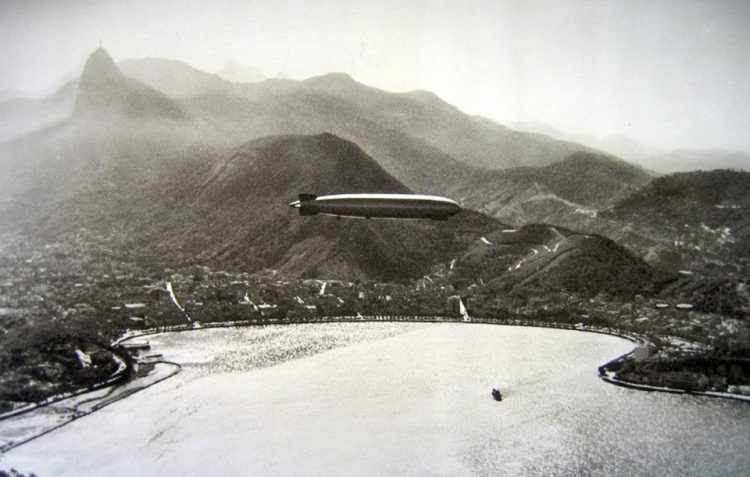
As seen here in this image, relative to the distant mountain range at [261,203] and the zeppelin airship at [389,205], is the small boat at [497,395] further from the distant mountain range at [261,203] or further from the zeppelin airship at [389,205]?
the distant mountain range at [261,203]

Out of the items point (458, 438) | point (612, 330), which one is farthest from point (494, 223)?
point (458, 438)

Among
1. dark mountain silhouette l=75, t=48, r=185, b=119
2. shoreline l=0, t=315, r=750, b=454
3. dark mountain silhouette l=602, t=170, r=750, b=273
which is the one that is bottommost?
shoreline l=0, t=315, r=750, b=454

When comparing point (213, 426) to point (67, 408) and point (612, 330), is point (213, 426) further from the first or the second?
point (612, 330)

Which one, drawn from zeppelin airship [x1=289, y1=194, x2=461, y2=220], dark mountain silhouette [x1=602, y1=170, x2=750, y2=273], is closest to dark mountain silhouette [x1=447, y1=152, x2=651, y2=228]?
dark mountain silhouette [x1=602, y1=170, x2=750, y2=273]


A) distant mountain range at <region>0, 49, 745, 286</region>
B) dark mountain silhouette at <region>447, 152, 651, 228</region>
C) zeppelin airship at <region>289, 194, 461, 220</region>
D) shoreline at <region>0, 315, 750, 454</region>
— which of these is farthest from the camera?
dark mountain silhouette at <region>447, 152, 651, 228</region>

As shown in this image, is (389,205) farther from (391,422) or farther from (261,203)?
(261,203)

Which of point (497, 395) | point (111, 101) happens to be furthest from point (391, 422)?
point (111, 101)

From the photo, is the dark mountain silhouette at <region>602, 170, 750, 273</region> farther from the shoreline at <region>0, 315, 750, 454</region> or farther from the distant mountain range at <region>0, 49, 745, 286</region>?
the shoreline at <region>0, 315, 750, 454</region>
